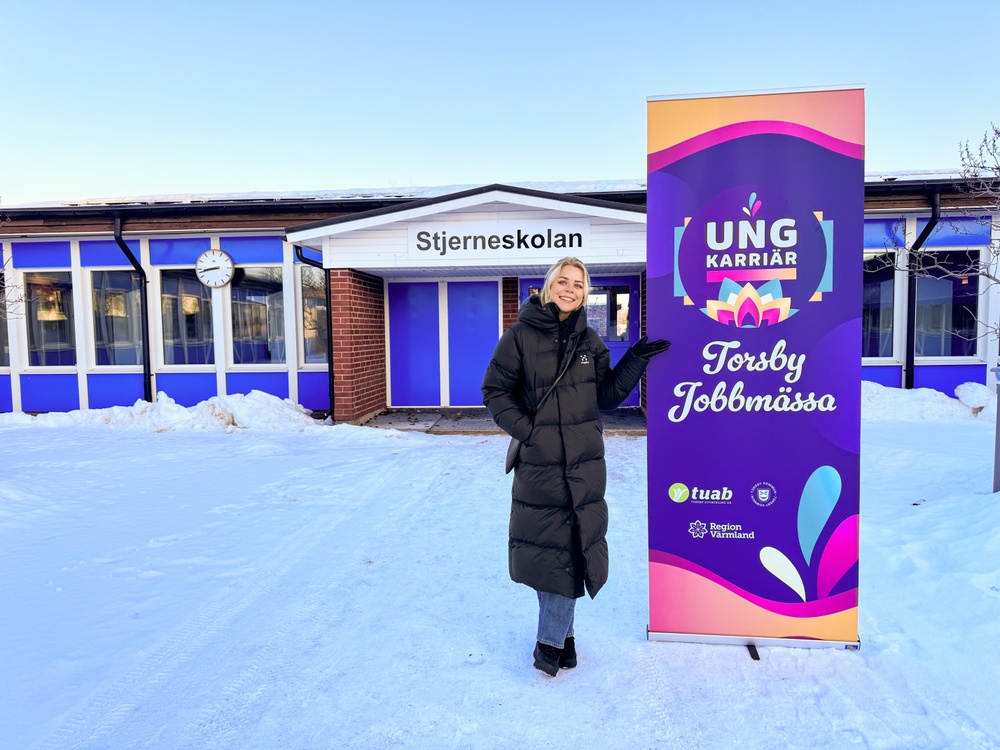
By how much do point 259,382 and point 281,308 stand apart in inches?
55.5

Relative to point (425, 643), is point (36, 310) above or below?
above

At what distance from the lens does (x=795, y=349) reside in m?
2.68

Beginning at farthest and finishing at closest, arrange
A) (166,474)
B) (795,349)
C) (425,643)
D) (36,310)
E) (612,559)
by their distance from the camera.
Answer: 1. (36,310)
2. (166,474)
3. (612,559)
4. (425,643)
5. (795,349)

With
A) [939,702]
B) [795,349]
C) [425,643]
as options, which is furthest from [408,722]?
[795,349]

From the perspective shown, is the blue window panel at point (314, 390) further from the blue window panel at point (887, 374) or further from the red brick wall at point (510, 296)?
the blue window panel at point (887, 374)

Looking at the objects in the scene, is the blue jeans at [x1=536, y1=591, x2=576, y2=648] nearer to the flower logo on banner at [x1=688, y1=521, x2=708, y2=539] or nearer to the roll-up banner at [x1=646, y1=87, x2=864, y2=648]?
the roll-up banner at [x1=646, y1=87, x2=864, y2=648]

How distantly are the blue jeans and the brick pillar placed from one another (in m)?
6.85

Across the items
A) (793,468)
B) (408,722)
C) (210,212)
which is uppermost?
(210,212)

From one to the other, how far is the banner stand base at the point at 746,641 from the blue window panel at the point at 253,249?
9.54 meters

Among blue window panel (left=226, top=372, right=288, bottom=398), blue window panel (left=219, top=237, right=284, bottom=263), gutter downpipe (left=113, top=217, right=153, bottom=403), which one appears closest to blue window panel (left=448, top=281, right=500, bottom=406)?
blue window panel (left=226, top=372, right=288, bottom=398)

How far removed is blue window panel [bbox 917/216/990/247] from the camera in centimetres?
939

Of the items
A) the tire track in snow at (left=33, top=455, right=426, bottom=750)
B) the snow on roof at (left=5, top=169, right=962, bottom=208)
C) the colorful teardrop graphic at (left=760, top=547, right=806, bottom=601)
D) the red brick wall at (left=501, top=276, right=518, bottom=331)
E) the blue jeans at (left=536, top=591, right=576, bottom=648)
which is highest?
the snow on roof at (left=5, top=169, right=962, bottom=208)

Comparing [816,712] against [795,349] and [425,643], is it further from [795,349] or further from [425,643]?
[425,643]

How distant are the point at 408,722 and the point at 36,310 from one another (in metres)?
12.2
